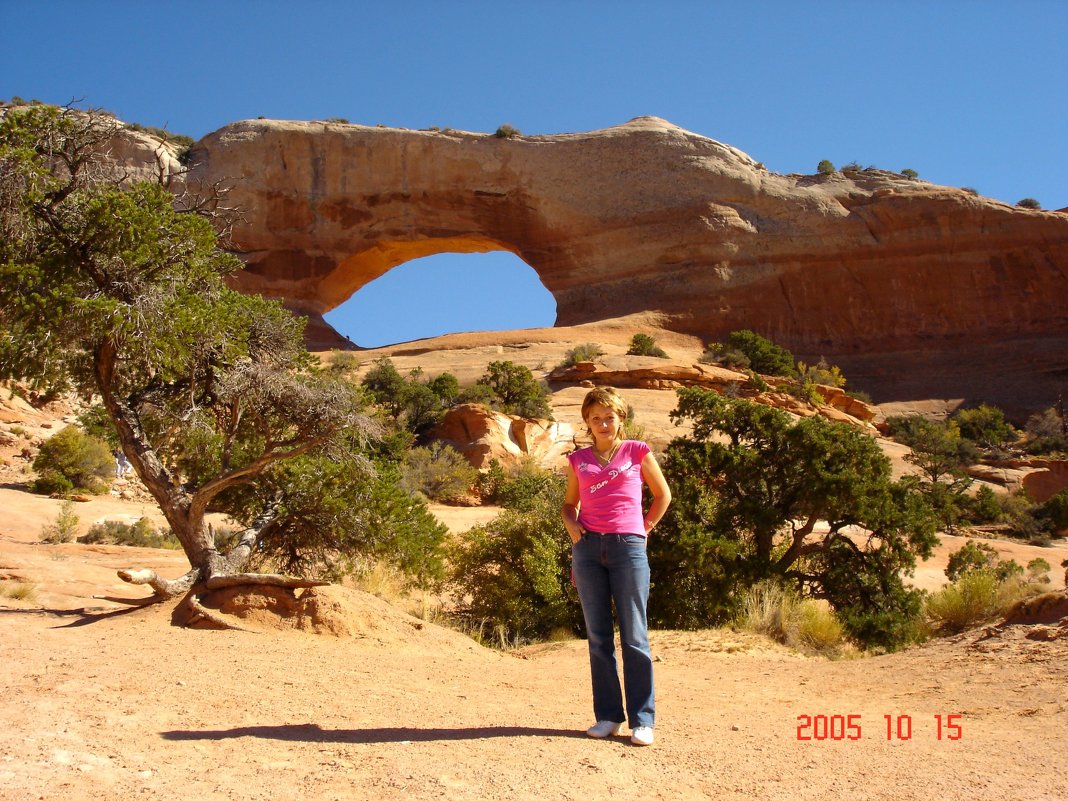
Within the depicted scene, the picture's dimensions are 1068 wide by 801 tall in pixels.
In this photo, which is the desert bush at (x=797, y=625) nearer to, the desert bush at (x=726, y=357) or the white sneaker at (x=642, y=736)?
the white sneaker at (x=642, y=736)

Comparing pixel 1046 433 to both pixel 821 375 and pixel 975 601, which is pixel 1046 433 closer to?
pixel 821 375

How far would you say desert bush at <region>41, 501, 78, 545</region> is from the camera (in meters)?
16.2

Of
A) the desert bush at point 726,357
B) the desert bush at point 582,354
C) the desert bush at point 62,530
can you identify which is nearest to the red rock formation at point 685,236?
the desert bush at point 726,357

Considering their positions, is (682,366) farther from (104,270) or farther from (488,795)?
(488,795)

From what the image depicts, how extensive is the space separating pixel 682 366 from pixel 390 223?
19.6m

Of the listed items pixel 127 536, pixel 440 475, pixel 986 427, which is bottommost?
pixel 127 536

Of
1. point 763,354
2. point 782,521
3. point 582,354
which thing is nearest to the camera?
point 782,521

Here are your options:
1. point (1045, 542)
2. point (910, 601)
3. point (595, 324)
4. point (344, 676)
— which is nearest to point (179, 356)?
point (344, 676)

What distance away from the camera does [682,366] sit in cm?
3291

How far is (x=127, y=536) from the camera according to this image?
1702 cm

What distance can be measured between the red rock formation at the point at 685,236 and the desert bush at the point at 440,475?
20.2m

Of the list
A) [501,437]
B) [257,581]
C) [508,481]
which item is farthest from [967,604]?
[501,437]
